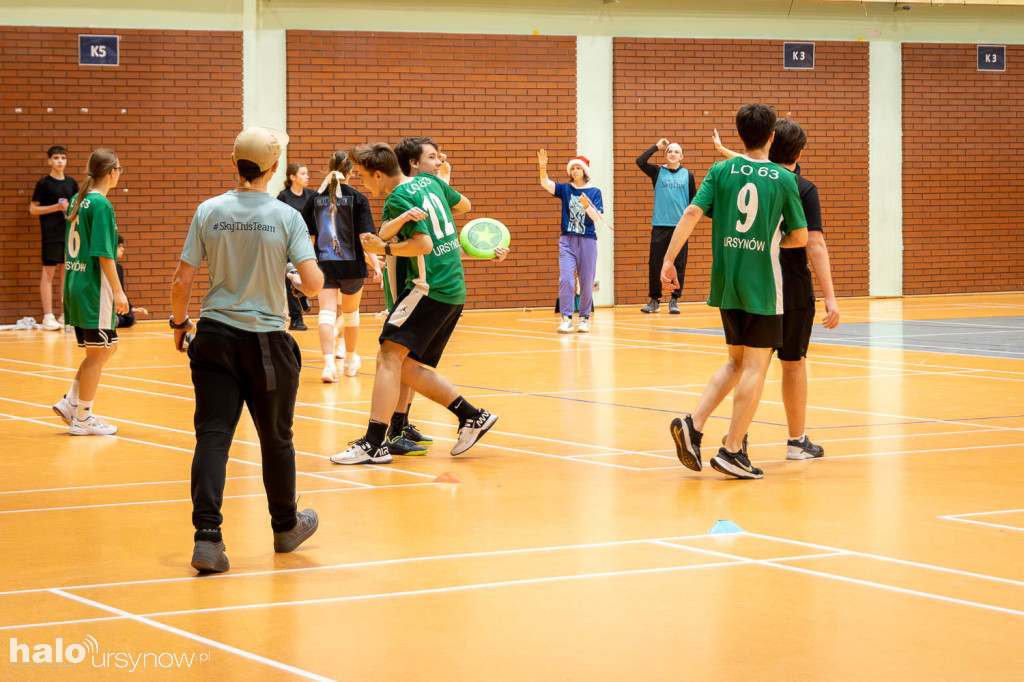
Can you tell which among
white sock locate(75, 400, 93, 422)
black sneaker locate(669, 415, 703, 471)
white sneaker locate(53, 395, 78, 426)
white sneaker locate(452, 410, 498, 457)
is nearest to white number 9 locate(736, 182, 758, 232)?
black sneaker locate(669, 415, 703, 471)

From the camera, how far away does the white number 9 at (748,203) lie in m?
7.38

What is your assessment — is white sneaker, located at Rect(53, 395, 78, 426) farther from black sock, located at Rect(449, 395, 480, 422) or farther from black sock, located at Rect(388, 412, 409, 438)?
black sock, located at Rect(449, 395, 480, 422)

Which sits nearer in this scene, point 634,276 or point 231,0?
point 231,0

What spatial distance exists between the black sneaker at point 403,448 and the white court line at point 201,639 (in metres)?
3.39

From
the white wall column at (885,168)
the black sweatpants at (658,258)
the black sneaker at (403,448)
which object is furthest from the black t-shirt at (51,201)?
the white wall column at (885,168)

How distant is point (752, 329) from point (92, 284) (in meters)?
4.45

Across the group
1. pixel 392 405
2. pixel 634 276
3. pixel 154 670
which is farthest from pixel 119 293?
pixel 634 276

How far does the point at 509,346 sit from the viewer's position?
1537cm

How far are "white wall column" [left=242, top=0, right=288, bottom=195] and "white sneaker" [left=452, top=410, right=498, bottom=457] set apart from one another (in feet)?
41.7

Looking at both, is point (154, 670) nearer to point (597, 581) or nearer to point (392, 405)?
point (597, 581)

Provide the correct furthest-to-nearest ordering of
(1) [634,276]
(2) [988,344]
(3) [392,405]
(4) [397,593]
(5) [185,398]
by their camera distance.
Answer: (1) [634,276]
(2) [988,344]
(5) [185,398]
(3) [392,405]
(4) [397,593]

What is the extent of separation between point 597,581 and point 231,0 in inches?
654

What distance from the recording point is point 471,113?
21.2 meters

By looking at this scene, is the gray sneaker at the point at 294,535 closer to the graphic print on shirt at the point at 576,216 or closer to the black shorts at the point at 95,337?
the black shorts at the point at 95,337
